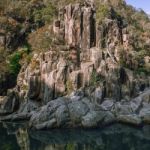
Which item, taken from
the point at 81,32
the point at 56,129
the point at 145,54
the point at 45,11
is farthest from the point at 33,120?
the point at 45,11

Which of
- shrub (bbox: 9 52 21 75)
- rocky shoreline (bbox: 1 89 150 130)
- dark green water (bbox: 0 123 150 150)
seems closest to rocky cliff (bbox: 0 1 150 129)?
rocky shoreline (bbox: 1 89 150 130)

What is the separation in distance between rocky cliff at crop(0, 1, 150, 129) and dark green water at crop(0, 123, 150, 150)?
1.97 metres

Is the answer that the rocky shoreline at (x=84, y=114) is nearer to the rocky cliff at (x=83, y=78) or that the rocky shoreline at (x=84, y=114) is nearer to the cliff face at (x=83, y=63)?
the rocky cliff at (x=83, y=78)

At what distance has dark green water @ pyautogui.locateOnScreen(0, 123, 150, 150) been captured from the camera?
1380 inches

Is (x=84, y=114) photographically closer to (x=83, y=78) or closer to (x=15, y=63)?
(x=83, y=78)

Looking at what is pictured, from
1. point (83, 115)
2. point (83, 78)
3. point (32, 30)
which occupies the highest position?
point (32, 30)

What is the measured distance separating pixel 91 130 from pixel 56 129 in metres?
4.16

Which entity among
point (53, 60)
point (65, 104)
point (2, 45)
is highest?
point (2, 45)

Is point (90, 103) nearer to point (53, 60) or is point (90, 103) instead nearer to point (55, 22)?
point (53, 60)

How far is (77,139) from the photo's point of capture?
38.6m

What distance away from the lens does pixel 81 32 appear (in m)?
62.4

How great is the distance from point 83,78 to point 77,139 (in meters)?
17.2

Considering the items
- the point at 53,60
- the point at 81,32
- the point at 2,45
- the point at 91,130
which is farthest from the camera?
the point at 2,45

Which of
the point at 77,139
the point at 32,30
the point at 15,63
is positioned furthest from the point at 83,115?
the point at 32,30
